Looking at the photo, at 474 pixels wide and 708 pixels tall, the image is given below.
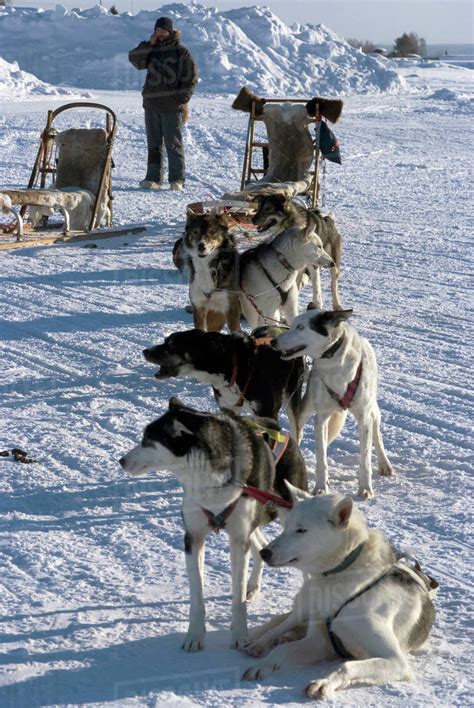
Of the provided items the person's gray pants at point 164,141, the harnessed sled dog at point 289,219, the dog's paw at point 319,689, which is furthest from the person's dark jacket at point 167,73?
the dog's paw at point 319,689

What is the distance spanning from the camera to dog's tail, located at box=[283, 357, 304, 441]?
3943 mm

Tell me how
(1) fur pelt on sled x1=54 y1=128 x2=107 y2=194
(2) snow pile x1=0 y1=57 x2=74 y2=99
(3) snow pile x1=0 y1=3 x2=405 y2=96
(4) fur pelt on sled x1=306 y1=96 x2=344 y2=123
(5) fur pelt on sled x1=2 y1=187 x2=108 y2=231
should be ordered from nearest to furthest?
(5) fur pelt on sled x1=2 y1=187 x2=108 y2=231 < (4) fur pelt on sled x1=306 y1=96 x2=344 y2=123 < (1) fur pelt on sled x1=54 y1=128 x2=107 y2=194 < (2) snow pile x1=0 y1=57 x2=74 y2=99 < (3) snow pile x1=0 y1=3 x2=405 y2=96

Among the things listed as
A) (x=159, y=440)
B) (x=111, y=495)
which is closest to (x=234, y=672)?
(x=159, y=440)

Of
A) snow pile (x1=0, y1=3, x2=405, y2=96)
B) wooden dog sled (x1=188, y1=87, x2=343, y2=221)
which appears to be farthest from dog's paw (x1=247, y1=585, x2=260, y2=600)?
snow pile (x1=0, y1=3, x2=405, y2=96)

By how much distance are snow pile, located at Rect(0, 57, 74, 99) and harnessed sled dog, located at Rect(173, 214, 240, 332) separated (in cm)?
1037

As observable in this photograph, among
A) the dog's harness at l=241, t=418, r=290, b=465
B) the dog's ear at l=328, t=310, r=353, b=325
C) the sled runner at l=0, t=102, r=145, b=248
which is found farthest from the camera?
the sled runner at l=0, t=102, r=145, b=248

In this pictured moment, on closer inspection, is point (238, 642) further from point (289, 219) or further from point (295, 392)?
point (289, 219)

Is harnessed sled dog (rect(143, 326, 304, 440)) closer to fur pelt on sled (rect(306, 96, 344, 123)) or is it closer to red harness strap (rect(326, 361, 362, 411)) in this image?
red harness strap (rect(326, 361, 362, 411))

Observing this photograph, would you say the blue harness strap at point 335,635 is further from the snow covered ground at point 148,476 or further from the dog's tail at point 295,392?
the dog's tail at point 295,392

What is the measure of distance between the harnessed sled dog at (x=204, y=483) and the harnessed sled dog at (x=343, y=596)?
0.49ft

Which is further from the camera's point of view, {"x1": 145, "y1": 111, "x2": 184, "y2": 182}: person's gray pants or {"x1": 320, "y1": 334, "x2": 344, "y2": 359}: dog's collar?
{"x1": 145, "y1": 111, "x2": 184, "y2": 182}: person's gray pants

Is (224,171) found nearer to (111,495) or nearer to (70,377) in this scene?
(70,377)

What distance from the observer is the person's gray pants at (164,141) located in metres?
9.83

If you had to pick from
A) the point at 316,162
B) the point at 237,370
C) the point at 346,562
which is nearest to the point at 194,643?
the point at 346,562
